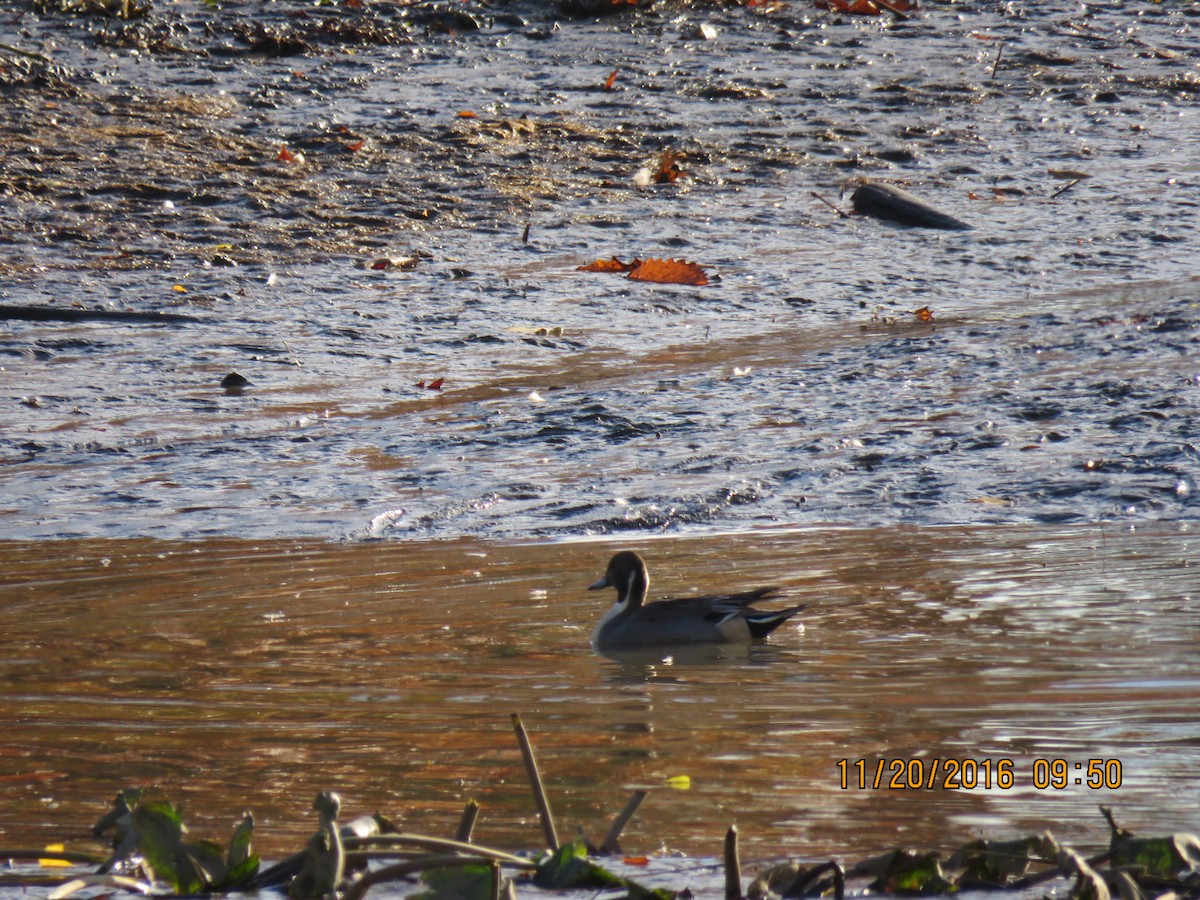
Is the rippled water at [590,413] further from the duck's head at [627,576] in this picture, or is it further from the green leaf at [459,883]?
the green leaf at [459,883]

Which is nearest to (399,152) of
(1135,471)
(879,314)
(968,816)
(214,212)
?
(214,212)

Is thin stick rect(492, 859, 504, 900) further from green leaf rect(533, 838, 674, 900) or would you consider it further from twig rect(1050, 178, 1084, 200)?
twig rect(1050, 178, 1084, 200)

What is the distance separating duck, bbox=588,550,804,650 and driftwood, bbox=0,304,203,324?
486cm

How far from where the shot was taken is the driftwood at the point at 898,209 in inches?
431

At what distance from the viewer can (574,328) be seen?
30.4ft

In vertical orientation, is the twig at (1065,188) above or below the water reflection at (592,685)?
above

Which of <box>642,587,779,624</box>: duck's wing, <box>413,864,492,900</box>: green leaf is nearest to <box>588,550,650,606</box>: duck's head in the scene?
<box>642,587,779,624</box>: duck's wing

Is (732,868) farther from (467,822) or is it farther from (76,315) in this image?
(76,315)

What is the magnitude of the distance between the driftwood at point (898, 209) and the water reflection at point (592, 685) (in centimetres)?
533

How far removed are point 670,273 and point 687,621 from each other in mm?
5268

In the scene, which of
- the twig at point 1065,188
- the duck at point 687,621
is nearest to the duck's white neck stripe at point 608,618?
the duck at point 687,621

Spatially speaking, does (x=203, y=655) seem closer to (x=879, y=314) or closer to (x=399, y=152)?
(x=879, y=314)
